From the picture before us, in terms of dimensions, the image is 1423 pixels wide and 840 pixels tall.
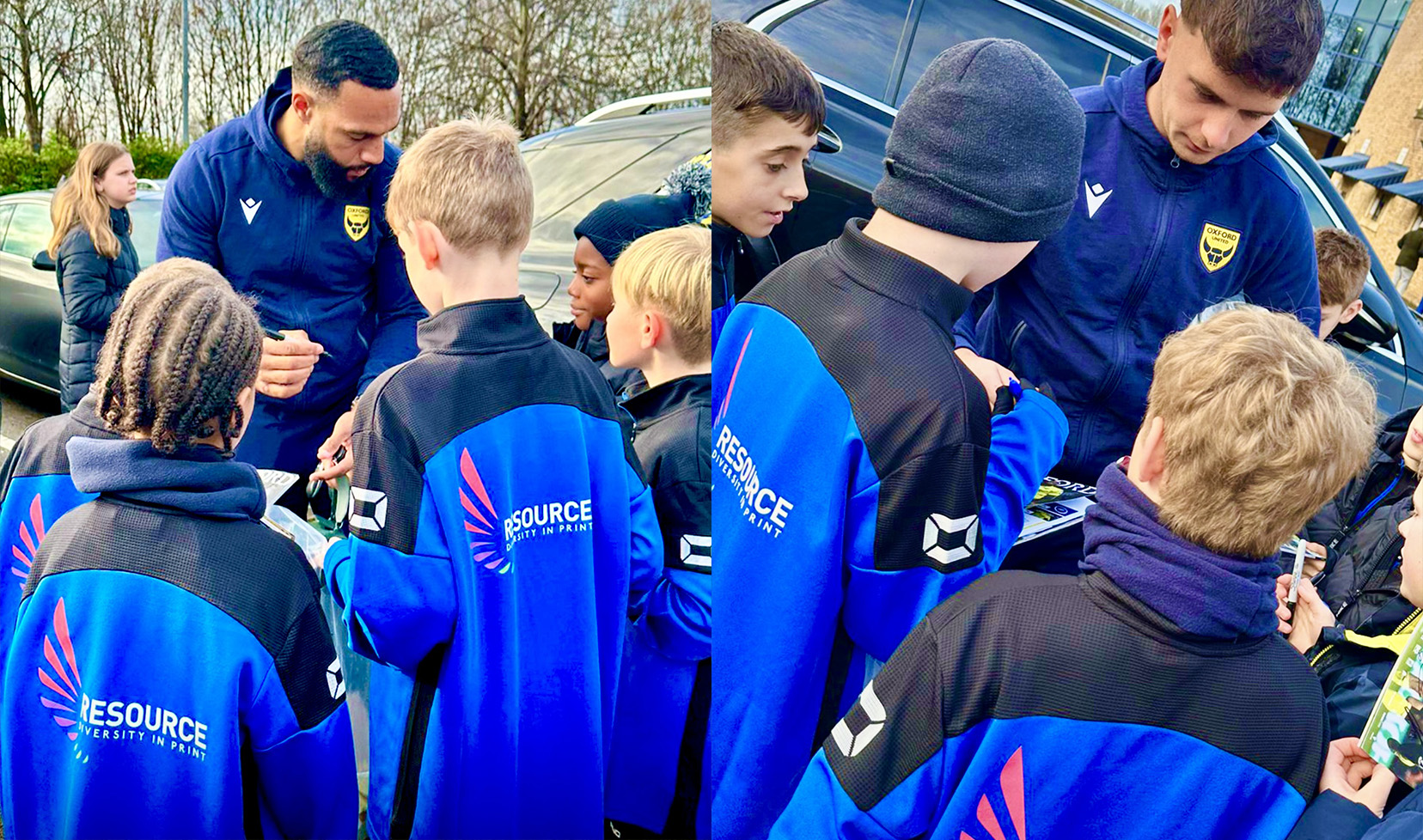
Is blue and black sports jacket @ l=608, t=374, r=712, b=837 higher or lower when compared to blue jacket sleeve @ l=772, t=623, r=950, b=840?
lower

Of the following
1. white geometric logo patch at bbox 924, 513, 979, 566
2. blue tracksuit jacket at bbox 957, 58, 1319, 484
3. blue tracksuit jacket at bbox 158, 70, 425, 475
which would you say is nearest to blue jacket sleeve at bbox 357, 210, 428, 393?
blue tracksuit jacket at bbox 158, 70, 425, 475

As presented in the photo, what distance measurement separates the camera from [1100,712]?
1.05m

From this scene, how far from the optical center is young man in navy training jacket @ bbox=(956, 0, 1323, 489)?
1.57 meters

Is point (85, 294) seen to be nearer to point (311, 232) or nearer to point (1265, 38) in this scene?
point (311, 232)

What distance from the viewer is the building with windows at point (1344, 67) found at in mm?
3295

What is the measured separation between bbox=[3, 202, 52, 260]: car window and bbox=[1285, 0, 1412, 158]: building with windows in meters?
1.82

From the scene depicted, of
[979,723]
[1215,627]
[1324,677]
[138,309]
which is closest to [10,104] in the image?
[138,309]

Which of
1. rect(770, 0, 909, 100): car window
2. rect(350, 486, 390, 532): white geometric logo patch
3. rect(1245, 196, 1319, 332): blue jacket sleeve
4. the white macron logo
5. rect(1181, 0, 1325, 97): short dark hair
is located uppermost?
rect(1181, 0, 1325, 97): short dark hair

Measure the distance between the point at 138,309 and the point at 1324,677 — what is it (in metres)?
1.68

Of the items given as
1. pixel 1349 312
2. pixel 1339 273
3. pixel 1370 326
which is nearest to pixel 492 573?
pixel 1339 273

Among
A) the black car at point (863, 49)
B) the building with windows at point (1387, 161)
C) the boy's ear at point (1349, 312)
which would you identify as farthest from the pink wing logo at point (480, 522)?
the building with windows at point (1387, 161)

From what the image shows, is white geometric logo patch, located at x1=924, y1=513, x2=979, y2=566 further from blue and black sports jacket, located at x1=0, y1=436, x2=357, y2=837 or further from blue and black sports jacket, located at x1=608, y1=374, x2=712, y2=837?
blue and black sports jacket, located at x1=0, y1=436, x2=357, y2=837

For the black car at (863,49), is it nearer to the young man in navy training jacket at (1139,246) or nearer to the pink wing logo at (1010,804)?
the young man in navy training jacket at (1139,246)

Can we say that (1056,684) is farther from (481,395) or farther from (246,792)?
(246,792)
